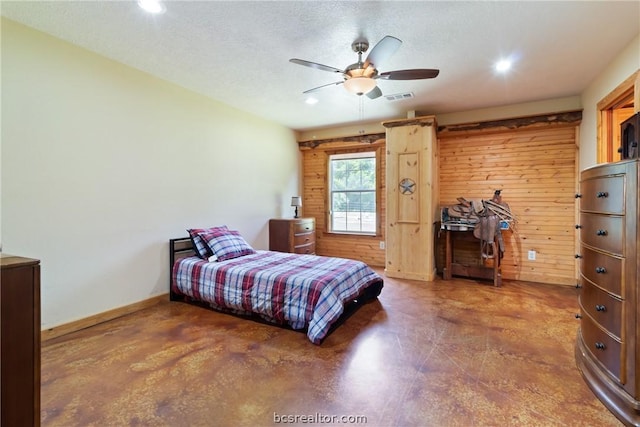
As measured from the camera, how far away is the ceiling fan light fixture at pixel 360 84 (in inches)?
105

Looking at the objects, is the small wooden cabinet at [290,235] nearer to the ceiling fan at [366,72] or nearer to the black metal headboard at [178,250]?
the black metal headboard at [178,250]

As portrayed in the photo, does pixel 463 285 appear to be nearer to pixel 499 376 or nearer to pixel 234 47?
pixel 499 376

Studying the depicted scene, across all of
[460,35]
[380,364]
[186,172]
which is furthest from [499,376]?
[186,172]

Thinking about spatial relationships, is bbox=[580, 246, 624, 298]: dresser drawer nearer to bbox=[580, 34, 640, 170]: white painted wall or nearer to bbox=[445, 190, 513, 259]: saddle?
bbox=[580, 34, 640, 170]: white painted wall

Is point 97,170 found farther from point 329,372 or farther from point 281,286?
point 329,372

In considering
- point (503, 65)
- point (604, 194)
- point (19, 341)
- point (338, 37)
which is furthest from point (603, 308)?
point (19, 341)

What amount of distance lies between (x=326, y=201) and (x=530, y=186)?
11.2 feet

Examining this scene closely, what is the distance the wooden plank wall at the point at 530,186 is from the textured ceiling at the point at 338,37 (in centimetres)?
79

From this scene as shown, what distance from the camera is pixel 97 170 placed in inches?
116

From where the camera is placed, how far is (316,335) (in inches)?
96.6

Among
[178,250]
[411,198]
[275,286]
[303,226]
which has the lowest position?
[275,286]

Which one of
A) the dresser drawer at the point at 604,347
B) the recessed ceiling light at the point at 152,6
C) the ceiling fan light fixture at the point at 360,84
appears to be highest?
the recessed ceiling light at the point at 152,6

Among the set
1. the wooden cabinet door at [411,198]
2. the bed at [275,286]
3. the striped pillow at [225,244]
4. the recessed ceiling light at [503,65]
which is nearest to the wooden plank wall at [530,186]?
the wooden cabinet door at [411,198]

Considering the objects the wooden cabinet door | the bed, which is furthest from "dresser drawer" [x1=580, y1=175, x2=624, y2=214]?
the wooden cabinet door
